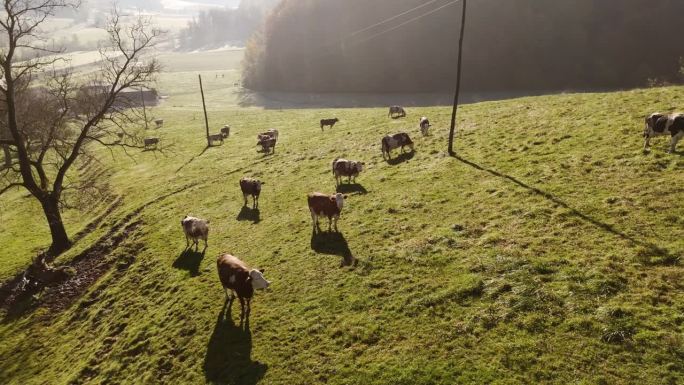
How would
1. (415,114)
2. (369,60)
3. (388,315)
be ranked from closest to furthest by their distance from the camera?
1. (388,315)
2. (415,114)
3. (369,60)

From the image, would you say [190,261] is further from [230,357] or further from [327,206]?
[230,357]

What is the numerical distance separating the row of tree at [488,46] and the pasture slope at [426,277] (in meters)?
60.3

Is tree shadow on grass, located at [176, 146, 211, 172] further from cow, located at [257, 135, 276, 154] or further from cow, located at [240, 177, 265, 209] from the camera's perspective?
cow, located at [240, 177, 265, 209]

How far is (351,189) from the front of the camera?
2417 centimetres

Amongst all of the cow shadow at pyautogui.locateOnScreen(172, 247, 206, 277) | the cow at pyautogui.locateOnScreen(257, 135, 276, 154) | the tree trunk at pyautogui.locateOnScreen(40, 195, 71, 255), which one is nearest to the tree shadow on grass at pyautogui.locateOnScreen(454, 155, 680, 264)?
the cow shadow at pyautogui.locateOnScreen(172, 247, 206, 277)

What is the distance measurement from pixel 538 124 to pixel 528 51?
68.7 m

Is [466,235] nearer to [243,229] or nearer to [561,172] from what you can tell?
[561,172]

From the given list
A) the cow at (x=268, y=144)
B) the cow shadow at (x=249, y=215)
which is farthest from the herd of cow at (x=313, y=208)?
the cow at (x=268, y=144)

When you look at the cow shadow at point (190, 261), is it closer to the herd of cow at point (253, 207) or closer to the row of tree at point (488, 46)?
the herd of cow at point (253, 207)

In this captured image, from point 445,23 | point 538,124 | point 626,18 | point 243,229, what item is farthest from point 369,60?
point 243,229

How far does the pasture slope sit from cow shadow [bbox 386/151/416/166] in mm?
230

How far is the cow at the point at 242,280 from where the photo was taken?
558 inches

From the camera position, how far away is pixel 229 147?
45.6 meters

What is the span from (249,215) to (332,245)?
825cm
